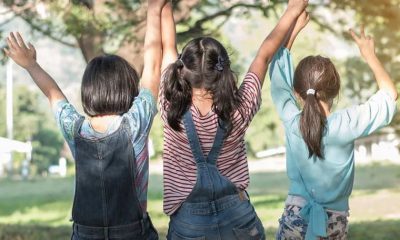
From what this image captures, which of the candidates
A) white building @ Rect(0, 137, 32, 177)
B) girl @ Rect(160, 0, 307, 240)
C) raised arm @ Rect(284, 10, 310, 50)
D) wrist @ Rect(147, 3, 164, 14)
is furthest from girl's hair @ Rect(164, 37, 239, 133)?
white building @ Rect(0, 137, 32, 177)

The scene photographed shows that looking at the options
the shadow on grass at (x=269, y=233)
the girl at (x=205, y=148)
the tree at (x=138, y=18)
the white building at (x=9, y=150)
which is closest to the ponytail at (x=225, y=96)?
the girl at (x=205, y=148)

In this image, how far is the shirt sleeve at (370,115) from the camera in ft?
14.1

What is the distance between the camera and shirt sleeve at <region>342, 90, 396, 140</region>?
4305 millimetres

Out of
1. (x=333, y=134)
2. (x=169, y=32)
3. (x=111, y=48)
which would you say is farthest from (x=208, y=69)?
(x=111, y=48)

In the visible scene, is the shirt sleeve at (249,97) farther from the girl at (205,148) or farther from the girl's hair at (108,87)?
the girl's hair at (108,87)

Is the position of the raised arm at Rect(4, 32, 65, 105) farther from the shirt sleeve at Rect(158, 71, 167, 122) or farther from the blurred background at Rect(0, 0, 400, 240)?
the blurred background at Rect(0, 0, 400, 240)

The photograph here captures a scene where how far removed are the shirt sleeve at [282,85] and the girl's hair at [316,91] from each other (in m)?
0.06

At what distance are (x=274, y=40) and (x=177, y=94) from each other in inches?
22.5

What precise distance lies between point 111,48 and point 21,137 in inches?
2200

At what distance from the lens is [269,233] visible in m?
12.9

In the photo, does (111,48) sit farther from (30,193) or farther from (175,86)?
(30,193)

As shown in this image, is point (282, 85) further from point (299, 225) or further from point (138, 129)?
point (138, 129)

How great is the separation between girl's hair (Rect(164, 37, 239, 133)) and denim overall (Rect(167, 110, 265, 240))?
0.16 feet

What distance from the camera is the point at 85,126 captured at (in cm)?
396
